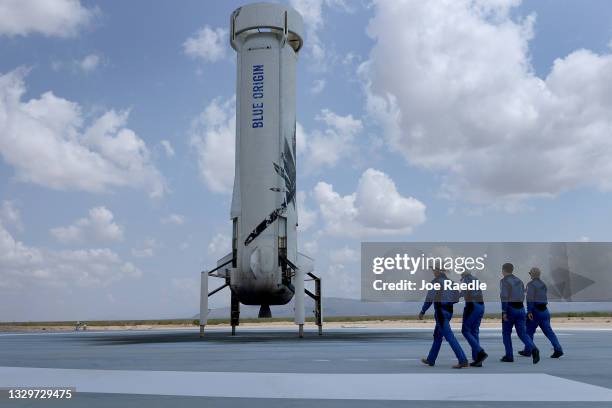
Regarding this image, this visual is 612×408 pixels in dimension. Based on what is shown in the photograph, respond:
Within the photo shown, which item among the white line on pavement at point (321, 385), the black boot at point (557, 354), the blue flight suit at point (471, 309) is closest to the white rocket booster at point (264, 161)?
the black boot at point (557, 354)

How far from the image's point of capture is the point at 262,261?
2653cm

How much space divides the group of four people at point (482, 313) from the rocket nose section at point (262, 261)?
13169 mm

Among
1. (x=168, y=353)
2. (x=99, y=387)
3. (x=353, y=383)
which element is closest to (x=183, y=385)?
(x=99, y=387)

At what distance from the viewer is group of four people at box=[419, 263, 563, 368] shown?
480 inches

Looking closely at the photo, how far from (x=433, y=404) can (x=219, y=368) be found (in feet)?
18.2

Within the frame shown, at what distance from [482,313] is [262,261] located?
14723mm

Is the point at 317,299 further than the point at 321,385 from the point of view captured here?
Yes

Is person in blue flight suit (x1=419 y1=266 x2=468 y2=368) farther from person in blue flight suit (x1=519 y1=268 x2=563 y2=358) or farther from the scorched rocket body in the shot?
the scorched rocket body

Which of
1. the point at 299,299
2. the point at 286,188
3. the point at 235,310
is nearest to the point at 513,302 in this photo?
the point at 299,299

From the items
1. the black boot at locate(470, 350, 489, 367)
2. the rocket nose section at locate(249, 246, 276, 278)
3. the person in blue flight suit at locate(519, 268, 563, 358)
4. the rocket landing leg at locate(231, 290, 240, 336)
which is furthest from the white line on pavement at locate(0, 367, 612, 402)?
the rocket landing leg at locate(231, 290, 240, 336)

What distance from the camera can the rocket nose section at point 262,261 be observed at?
86.9ft

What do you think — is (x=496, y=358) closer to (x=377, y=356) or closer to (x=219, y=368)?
(x=377, y=356)

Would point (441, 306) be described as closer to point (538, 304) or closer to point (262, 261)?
point (538, 304)

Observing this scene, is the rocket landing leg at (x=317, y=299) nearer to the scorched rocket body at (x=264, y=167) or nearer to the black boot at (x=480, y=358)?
the scorched rocket body at (x=264, y=167)
